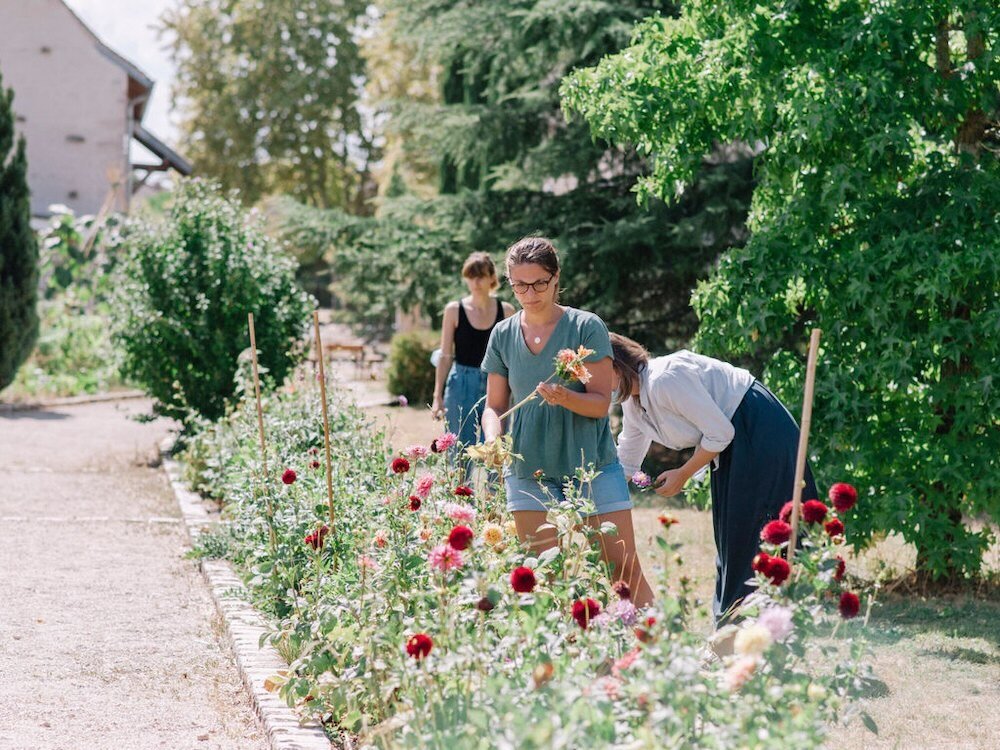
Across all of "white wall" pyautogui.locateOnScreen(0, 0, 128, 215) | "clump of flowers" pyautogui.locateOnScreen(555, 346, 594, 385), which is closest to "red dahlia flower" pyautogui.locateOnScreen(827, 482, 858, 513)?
"clump of flowers" pyautogui.locateOnScreen(555, 346, 594, 385)

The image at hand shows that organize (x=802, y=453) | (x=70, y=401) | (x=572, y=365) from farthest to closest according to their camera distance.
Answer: (x=70, y=401)
(x=572, y=365)
(x=802, y=453)

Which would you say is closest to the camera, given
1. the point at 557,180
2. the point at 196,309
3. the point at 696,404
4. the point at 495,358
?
the point at 696,404

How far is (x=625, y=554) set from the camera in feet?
14.6

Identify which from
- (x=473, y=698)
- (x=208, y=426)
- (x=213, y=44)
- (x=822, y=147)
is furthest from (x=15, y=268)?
(x=213, y=44)

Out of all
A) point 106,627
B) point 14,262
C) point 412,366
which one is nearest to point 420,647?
point 106,627

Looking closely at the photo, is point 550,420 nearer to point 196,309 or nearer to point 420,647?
point 420,647

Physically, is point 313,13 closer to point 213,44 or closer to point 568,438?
point 213,44

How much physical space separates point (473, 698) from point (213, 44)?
41102 millimetres

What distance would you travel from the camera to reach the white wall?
29.0 metres

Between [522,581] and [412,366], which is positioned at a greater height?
[522,581]

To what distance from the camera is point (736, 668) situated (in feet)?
8.21

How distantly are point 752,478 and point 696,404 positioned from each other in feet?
1.22

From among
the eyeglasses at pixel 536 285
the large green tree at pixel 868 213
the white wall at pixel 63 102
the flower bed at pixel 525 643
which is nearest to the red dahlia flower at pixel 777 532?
the flower bed at pixel 525 643

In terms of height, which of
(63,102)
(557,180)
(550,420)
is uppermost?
(63,102)
